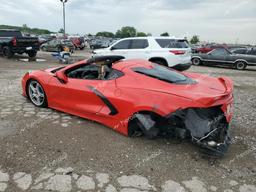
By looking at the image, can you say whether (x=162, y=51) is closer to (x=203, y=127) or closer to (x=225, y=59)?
(x=203, y=127)

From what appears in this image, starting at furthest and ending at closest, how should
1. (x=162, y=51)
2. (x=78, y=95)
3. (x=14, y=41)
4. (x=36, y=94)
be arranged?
(x=14, y=41) → (x=162, y=51) → (x=36, y=94) → (x=78, y=95)

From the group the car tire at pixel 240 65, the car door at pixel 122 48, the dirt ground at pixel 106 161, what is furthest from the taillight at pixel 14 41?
the car tire at pixel 240 65

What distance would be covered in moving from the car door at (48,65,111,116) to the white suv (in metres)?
6.13

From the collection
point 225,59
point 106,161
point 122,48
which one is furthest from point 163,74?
point 225,59

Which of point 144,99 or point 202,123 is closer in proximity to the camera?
point 202,123

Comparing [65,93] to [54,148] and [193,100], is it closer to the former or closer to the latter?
[54,148]

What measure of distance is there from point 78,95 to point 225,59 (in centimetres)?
1414

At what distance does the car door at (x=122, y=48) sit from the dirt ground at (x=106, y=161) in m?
7.03

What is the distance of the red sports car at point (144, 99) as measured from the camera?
3.67m

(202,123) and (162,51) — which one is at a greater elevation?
(162,51)

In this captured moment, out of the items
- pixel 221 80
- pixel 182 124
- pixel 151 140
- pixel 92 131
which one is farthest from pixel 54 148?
pixel 221 80

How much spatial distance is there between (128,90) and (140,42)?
24.3 ft

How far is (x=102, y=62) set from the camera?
5035 millimetres

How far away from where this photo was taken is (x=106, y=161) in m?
3.61
